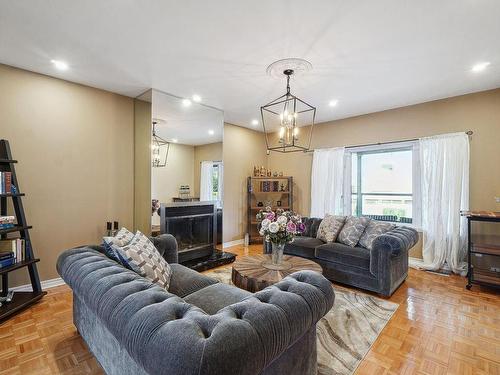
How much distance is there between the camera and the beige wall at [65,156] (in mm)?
2912

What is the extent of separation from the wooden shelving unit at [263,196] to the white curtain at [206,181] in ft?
4.19

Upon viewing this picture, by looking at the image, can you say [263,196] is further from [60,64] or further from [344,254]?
[60,64]

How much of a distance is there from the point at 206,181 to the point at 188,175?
378mm

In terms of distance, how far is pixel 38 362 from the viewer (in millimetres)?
1797

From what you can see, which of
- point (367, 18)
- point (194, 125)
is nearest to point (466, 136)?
point (367, 18)

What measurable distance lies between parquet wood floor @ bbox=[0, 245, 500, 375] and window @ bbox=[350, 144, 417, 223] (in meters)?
1.72

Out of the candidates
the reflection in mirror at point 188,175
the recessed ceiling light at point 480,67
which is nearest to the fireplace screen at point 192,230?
the reflection in mirror at point 188,175

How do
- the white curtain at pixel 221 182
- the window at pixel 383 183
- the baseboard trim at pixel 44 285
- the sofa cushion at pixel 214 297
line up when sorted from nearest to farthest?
the sofa cushion at pixel 214 297, the baseboard trim at pixel 44 285, the window at pixel 383 183, the white curtain at pixel 221 182

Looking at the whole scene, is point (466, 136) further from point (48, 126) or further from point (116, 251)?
point (48, 126)

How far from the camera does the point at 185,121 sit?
13.6 feet

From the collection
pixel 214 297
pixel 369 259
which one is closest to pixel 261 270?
pixel 214 297

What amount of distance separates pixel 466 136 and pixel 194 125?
4.19m

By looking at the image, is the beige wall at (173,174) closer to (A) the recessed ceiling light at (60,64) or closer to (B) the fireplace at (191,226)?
(B) the fireplace at (191,226)

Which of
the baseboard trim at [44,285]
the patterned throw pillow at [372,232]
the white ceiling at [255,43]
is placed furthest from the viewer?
the patterned throw pillow at [372,232]
